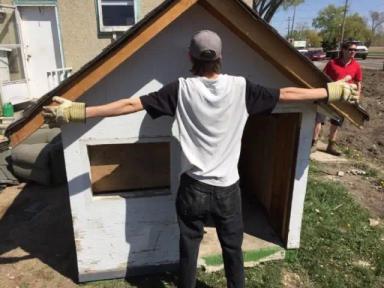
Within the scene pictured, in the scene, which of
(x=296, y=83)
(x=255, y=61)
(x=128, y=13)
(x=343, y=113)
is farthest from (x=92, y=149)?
(x=128, y=13)

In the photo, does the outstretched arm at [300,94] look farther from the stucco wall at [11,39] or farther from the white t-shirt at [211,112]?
the stucco wall at [11,39]

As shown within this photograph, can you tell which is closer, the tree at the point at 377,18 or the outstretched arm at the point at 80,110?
the outstretched arm at the point at 80,110

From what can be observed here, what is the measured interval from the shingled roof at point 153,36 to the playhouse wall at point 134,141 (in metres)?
0.22

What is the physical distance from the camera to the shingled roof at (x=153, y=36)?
2.75 m

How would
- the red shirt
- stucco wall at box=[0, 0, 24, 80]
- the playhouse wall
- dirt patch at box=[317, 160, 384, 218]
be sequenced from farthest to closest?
stucco wall at box=[0, 0, 24, 80] < the red shirt < dirt patch at box=[317, 160, 384, 218] < the playhouse wall

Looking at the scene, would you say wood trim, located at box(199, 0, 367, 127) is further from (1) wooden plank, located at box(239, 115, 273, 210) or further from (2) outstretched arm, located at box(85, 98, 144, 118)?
(1) wooden plank, located at box(239, 115, 273, 210)

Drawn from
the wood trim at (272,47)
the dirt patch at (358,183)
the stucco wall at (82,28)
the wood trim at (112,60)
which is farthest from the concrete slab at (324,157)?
the wood trim at (112,60)

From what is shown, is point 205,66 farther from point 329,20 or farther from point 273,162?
point 329,20

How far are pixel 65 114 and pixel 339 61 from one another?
518 cm

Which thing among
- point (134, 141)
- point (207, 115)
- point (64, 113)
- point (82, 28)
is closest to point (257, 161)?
point (134, 141)

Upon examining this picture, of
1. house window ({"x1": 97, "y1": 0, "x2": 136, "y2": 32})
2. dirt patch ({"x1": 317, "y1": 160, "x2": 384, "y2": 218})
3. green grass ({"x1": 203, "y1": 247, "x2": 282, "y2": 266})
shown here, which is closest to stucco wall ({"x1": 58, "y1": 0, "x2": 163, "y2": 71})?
house window ({"x1": 97, "y1": 0, "x2": 136, "y2": 32})

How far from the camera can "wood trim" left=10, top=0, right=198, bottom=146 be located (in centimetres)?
274

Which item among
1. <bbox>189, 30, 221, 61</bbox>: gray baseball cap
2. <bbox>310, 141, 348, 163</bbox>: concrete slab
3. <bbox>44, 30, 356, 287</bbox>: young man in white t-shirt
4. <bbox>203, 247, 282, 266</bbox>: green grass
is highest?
<bbox>189, 30, 221, 61</bbox>: gray baseball cap

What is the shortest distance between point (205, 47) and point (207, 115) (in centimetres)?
47
